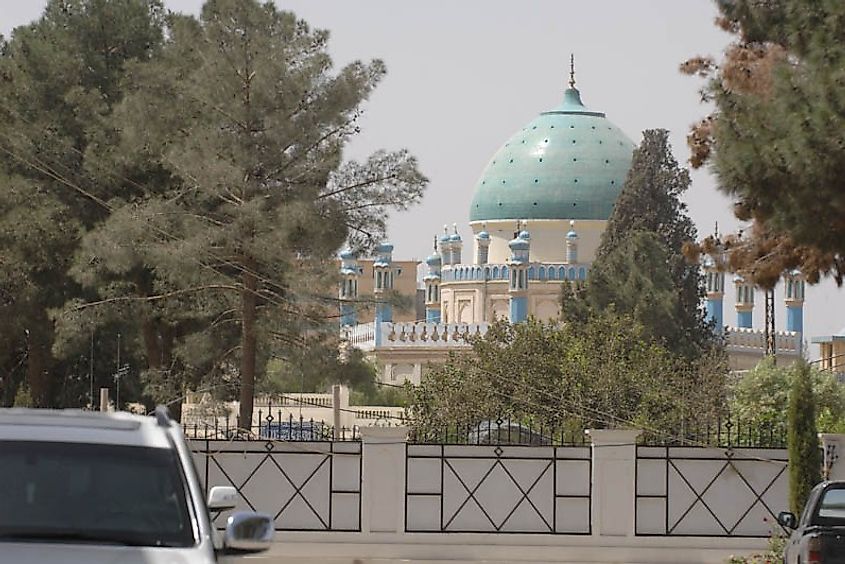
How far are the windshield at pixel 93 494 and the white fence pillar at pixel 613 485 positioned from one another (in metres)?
15.0

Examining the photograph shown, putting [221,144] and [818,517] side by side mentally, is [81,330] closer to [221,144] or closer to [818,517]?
[221,144]

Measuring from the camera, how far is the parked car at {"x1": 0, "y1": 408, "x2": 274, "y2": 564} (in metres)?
6.40

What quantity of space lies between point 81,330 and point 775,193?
20293 millimetres

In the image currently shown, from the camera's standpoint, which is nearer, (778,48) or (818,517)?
(818,517)

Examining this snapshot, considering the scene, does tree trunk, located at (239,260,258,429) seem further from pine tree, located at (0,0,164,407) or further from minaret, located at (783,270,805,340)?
minaret, located at (783,270,805,340)

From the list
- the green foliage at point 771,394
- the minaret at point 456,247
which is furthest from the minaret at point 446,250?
the green foliage at point 771,394

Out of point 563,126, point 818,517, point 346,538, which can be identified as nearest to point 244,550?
point 818,517

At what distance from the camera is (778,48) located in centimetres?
1908

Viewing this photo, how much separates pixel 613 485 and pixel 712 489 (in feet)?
4.69

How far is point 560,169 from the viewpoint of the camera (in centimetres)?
9800

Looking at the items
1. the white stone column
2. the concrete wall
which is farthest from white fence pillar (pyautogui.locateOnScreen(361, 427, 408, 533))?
the white stone column

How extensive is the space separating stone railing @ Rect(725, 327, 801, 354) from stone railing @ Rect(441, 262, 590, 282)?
9325 millimetres

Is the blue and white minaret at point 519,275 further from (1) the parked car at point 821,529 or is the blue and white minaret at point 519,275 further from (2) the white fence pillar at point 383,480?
(1) the parked car at point 821,529

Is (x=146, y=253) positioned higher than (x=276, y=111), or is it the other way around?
(x=276, y=111)
